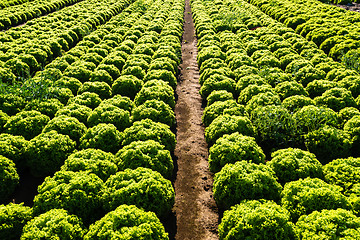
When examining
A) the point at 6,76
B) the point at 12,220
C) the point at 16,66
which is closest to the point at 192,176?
the point at 12,220

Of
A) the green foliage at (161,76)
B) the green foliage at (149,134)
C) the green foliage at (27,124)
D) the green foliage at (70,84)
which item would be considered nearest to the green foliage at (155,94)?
the green foliage at (161,76)

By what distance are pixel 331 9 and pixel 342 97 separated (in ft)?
76.5

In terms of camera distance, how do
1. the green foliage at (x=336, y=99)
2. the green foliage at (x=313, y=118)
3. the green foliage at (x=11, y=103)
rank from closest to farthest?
the green foliage at (x=313, y=118), the green foliage at (x=11, y=103), the green foliage at (x=336, y=99)

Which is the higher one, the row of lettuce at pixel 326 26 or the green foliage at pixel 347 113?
the row of lettuce at pixel 326 26

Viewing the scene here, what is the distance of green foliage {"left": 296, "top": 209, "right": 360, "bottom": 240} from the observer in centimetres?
602

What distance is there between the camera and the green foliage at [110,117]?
11.1m

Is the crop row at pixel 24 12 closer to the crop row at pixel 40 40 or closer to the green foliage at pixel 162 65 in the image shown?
the crop row at pixel 40 40

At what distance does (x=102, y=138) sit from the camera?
1001 cm

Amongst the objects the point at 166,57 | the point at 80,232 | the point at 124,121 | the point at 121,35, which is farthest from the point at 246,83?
the point at 121,35

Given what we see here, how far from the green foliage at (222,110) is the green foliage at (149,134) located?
8.85 ft

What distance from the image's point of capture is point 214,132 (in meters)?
10.9

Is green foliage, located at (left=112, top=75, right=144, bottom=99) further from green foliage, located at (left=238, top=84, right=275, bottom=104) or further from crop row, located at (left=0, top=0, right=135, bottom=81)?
green foliage, located at (left=238, top=84, right=275, bottom=104)

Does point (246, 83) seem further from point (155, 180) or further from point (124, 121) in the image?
point (155, 180)

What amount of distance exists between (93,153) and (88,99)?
456 cm
